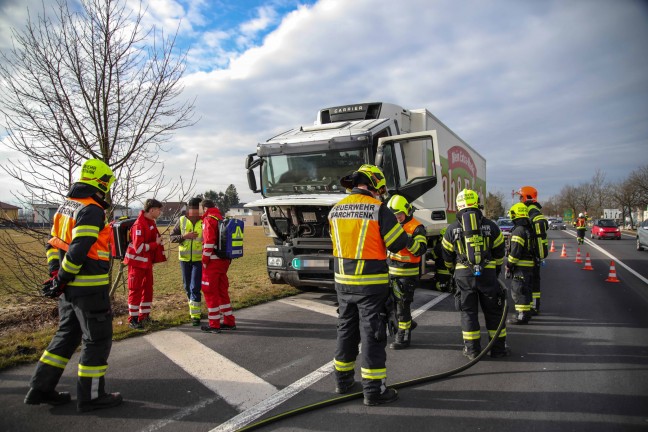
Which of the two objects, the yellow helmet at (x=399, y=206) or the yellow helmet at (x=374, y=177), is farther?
the yellow helmet at (x=399, y=206)

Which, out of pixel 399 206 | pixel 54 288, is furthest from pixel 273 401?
pixel 399 206

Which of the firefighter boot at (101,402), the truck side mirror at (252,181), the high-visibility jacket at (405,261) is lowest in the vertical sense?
the firefighter boot at (101,402)

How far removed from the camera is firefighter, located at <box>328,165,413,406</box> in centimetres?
346

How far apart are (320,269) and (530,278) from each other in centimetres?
344

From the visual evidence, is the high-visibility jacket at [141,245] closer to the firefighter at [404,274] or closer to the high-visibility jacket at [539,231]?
the firefighter at [404,274]

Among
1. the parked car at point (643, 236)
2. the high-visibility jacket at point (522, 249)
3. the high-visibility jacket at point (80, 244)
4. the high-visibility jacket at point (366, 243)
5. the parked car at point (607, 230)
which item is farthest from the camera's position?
the parked car at point (607, 230)

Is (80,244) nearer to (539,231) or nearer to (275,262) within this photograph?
(275,262)

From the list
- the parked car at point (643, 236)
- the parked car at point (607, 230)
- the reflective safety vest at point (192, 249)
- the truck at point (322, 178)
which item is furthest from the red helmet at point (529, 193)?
the parked car at point (607, 230)

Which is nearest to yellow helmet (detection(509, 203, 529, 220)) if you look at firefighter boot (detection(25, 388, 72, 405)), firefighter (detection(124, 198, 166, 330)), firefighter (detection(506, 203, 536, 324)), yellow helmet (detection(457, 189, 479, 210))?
firefighter (detection(506, 203, 536, 324))

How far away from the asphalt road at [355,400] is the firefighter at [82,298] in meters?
0.20

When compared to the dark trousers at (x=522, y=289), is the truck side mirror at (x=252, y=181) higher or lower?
higher

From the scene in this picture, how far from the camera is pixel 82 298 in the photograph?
3.36 metres

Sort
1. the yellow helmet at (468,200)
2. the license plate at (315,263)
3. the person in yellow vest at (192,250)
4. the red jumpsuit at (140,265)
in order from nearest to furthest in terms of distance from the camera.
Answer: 1. the yellow helmet at (468,200)
2. the red jumpsuit at (140,265)
3. the person in yellow vest at (192,250)
4. the license plate at (315,263)

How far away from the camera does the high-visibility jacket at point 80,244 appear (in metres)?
3.27
